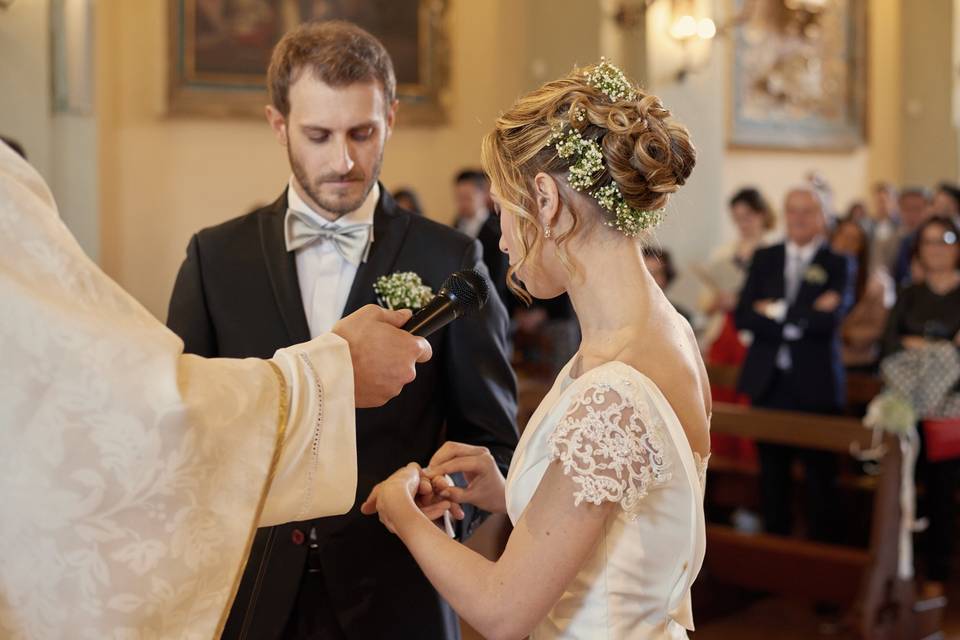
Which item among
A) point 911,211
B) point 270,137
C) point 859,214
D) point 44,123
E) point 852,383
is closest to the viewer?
point 852,383

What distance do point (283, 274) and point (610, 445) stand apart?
2.99 feet

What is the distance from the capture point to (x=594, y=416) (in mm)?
1855

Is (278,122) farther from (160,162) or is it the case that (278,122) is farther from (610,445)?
(160,162)

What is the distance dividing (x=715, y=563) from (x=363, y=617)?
12.3ft

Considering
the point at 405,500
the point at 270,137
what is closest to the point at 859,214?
the point at 270,137

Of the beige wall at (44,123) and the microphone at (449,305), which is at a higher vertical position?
the beige wall at (44,123)

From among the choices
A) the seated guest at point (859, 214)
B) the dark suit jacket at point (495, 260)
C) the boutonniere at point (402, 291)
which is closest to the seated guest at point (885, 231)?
the seated guest at point (859, 214)

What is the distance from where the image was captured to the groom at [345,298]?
91.4 inches

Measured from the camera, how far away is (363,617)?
2291 millimetres

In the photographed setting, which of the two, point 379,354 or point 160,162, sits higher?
point 160,162

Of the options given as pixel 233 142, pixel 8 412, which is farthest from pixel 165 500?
pixel 233 142

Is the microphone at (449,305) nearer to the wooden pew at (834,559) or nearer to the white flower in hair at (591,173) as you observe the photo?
the white flower in hair at (591,173)

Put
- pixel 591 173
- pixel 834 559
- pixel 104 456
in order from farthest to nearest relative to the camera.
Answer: pixel 834 559 < pixel 591 173 < pixel 104 456

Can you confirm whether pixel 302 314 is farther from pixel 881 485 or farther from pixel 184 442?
pixel 881 485
